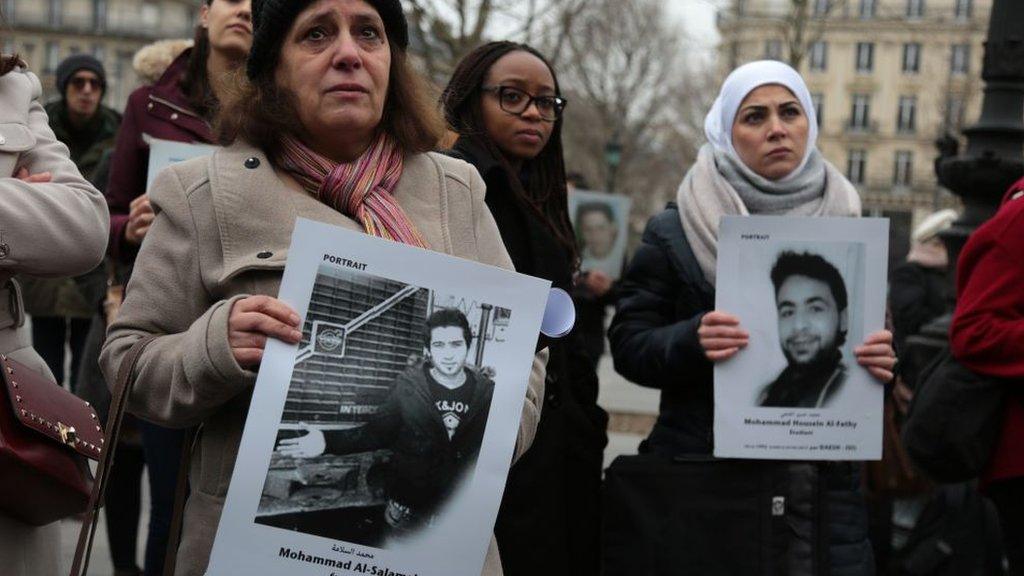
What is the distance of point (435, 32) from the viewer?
17016 millimetres

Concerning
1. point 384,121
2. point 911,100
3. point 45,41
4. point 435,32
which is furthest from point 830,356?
point 45,41

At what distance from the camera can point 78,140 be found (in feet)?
21.2

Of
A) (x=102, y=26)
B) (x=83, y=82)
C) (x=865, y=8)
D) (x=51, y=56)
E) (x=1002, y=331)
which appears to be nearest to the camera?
(x=1002, y=331)

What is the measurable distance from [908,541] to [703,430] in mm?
2913

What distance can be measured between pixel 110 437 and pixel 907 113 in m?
88.5

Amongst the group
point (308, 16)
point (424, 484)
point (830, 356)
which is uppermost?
point (308, 16)

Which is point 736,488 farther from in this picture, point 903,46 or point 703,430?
point 903,46

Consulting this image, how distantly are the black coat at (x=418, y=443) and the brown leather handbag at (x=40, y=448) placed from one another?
649 mm

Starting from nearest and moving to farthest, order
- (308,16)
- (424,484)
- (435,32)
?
1. (424,484)
2. (308,16)
3. (435,32)

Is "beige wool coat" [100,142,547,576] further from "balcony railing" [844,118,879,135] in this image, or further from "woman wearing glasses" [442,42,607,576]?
"balcony railing" [844,118,879,135]

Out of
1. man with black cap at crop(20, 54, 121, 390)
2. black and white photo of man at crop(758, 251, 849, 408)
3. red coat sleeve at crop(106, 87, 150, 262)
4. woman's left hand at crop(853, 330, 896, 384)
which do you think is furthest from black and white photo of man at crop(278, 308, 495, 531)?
man with black cap at crop(20, 54, 121, 390)

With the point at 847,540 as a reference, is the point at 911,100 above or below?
above

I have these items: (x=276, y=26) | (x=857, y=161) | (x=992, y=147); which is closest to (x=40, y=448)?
(x=276, y=26)

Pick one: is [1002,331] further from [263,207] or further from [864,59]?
[864,59]
